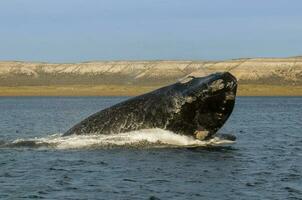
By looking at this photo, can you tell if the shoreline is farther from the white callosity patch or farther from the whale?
the white callosity patch

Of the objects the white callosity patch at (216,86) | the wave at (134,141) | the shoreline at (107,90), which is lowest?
the shoreline at (107,90)

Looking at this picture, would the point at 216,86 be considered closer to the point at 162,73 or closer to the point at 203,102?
the point at 203,102

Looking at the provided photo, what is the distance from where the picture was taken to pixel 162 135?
25.4 m

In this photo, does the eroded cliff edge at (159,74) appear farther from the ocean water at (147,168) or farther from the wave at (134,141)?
the ocean water at (147,168)

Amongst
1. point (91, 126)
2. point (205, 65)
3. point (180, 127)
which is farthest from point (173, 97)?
point (205, 65)

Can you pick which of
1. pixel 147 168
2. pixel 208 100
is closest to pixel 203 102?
pixel 208 100

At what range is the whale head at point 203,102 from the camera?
24750 mm

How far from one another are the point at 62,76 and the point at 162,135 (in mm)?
169622

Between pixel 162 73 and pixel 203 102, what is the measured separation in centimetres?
16325

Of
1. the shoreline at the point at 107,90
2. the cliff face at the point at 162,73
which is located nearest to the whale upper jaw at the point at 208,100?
the shoreline at the point at 107,90

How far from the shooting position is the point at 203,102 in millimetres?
24938

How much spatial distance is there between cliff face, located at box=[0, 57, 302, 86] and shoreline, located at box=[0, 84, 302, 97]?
39.6 ft

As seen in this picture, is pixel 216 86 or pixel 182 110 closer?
pixel 216 86

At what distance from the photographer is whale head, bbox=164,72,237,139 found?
974 inches
